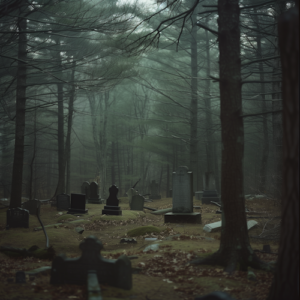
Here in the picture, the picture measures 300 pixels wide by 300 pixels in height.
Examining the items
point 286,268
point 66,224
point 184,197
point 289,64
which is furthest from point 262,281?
point 66,224

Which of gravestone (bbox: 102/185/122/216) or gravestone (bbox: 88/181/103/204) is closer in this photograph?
gravestone (bbox: 102/185/122/216)

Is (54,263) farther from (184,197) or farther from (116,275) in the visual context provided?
(184,197)

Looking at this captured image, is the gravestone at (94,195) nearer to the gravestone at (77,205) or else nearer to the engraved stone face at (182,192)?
the gravestone at (77,205)

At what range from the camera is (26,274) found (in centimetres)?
539

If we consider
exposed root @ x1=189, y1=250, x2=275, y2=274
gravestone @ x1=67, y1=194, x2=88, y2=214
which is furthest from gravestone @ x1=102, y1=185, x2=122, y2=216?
exposed root @ x1=189, y1=250, x2=275, y2=274

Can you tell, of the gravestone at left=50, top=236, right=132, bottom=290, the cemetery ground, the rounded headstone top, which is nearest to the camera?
the cemetery ground

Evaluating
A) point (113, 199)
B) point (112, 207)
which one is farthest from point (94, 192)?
point (112, 207)

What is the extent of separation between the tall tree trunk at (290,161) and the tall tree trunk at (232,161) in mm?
2516

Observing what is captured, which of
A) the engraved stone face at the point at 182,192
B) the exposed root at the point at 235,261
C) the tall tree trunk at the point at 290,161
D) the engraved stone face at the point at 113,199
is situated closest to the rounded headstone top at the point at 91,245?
the exposed root at the point at 235,261

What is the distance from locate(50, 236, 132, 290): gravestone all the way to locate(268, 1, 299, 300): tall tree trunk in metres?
2.22

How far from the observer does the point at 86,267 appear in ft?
16.5

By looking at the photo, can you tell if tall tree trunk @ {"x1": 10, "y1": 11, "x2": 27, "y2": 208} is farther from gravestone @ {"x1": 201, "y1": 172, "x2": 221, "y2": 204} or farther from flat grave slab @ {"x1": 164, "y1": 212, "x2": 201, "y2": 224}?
gravestone @ {"x1": 201, "y1": 172, "x2": 221, "y2": 204}

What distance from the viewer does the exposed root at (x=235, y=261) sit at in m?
5.98

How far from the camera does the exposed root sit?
5984 mm
